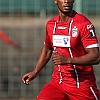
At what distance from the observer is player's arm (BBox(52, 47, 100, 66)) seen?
18.3 ft

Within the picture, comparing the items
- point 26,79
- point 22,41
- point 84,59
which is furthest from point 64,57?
point 22,41

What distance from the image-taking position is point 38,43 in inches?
405

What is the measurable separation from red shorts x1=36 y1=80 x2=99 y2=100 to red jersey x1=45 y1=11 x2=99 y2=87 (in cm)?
6

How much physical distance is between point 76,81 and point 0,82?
4.26 meters

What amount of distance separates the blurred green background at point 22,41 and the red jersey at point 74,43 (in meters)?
3.61

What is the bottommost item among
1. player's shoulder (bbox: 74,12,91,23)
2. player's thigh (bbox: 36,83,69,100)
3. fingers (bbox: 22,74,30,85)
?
player's thigh (bbox: 36,83,69,100)

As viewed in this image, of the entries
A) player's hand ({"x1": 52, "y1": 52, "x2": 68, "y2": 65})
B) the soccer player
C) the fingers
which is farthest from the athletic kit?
player's hand ({"x1": 52, "y1": 52, "x2": 68, "y2": 65})

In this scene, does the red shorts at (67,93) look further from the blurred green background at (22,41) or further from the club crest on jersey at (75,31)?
the blurred green background at (22,41)

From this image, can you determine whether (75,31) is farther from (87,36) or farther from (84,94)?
(84,94)

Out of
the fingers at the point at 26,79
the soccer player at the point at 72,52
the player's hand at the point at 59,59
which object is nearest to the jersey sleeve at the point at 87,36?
the soccer player at the point at 72,52

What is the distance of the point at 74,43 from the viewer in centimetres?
605

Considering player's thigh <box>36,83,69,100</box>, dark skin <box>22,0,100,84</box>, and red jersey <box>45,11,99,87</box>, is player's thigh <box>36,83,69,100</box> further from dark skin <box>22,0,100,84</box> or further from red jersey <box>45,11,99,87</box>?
dark skin <box>22,0,100,84</box>

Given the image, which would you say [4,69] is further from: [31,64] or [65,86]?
[65,86]

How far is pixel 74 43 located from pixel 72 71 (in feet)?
1.11
